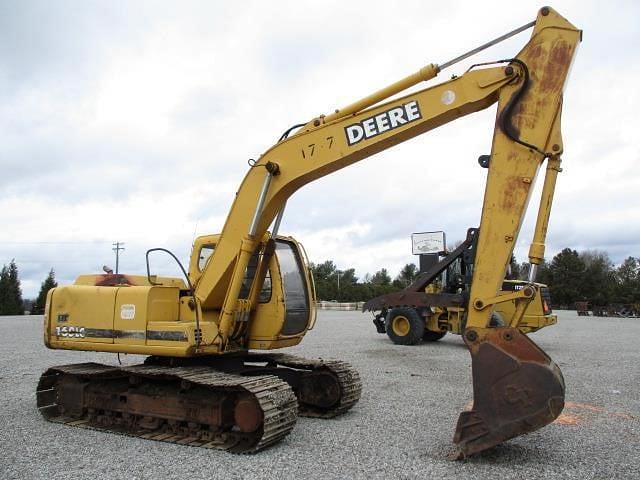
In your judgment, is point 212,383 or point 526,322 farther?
point 526,322

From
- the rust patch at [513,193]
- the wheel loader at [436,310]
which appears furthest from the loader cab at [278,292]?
the wheel loader at [436,310]

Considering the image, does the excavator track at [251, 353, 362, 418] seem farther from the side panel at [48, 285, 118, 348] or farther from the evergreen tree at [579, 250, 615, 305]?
the evergreen tree at [579, 250, 615, 305]

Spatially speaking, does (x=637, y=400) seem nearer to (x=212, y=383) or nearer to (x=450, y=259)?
(x=450, y=259)

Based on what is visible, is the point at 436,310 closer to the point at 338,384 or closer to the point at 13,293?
the point at 338,384

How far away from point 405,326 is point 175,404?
1098cm

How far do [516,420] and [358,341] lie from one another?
12.9 metres

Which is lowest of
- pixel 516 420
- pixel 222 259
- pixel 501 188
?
pixel 516 420

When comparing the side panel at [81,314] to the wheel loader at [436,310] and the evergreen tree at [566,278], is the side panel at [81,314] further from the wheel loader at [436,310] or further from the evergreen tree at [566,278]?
the evergreen tree at [566,278]

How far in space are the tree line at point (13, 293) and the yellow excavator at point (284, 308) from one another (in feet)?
144

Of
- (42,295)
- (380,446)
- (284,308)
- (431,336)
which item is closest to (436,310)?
(431,336)

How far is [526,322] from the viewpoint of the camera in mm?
15555

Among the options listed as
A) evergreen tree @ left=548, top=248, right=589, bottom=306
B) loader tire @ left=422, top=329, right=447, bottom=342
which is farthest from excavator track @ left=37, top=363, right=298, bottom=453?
evergreen tree @ left=548, top=248, right=589, bottom=306

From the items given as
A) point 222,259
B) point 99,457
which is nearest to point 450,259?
point 222,259

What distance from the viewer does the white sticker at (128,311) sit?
7062 mm
